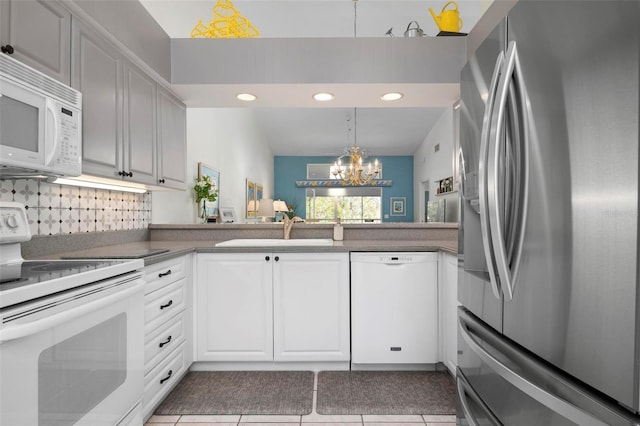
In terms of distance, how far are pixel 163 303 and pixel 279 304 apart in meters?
A: 0.71

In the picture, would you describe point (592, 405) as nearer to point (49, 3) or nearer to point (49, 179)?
point (49, 179)

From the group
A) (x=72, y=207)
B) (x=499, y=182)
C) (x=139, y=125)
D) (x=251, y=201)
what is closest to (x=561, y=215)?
(x=499, y=182)

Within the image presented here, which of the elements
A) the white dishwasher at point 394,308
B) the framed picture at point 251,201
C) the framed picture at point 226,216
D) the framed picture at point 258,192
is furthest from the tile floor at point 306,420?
the framed picture at point 258,192

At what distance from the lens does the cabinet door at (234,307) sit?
7.55 ft

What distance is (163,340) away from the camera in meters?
1.92

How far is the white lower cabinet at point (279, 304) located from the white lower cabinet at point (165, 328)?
172mm

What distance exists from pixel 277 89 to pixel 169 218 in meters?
1.62

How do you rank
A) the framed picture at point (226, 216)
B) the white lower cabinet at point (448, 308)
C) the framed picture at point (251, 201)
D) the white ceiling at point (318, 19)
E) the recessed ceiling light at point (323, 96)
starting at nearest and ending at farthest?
1. the white lower cabinet at point (448, 308)
2. the recessed ceiling light at point (323, 96)
3. the white ceiling at point (318, 19)
4. the framed picture at point (226, 216)
5. the framed picture at point (251, 201)

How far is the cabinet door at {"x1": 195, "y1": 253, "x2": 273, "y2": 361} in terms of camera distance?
2303mm

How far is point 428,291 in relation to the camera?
2293 millimetres

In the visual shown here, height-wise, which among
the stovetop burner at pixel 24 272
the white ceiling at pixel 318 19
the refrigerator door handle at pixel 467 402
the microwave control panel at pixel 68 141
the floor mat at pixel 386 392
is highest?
the white ceiling at pixel 318 19

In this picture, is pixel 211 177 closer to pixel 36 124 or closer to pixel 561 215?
pixel 36 124

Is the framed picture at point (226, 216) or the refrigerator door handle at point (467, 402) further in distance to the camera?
the framed picture at point (226, 216)

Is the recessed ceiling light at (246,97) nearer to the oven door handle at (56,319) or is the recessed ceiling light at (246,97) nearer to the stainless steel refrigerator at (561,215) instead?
the oven door handle at (56,319)
